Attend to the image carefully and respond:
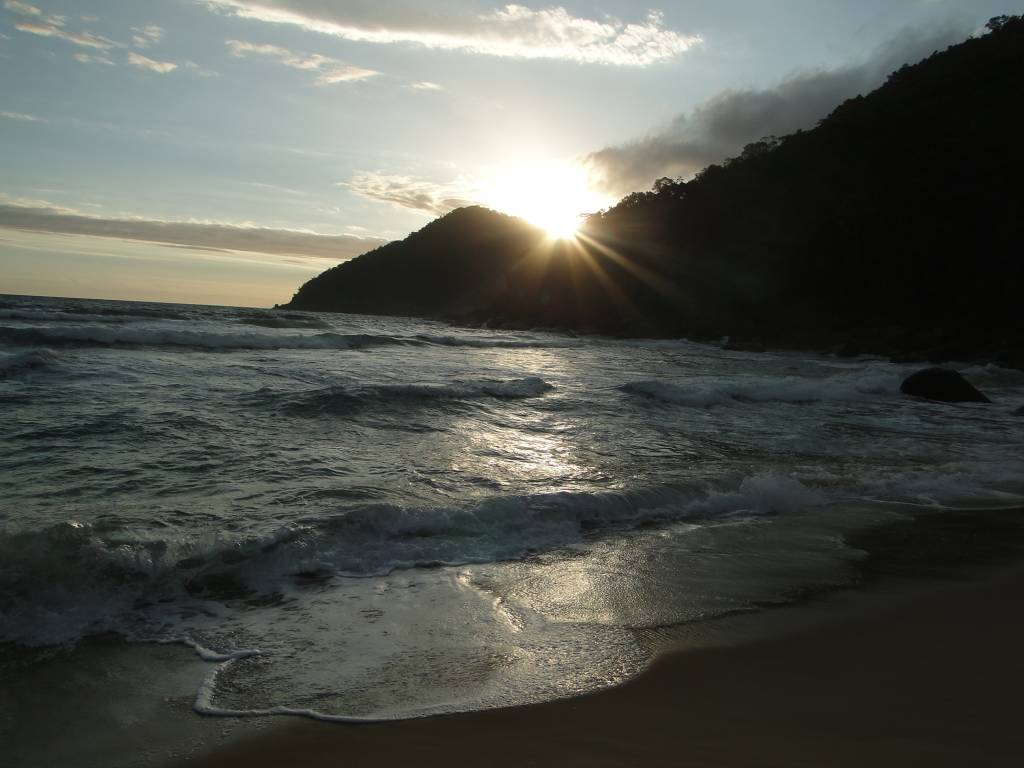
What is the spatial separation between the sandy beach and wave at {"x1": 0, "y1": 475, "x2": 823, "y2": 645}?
63.4 inches

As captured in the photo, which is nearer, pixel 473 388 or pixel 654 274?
pixel 473 388

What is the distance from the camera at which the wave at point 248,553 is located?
12.2 feet

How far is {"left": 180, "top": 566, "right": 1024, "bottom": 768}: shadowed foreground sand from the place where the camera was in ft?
8.13

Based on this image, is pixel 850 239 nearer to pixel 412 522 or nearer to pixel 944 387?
pixel 944 387

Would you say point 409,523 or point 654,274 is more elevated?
point 654,274

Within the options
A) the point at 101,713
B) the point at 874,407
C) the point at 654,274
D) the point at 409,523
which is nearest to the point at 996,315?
the point at 654,274

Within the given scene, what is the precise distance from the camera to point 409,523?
204 inches

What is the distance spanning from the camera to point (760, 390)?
15.4 meters

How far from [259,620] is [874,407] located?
13837 mm

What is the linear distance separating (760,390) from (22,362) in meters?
14.3

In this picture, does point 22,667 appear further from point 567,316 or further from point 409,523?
point 567,316

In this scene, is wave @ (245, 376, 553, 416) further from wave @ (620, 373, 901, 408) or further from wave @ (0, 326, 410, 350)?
→ wave @ (0, 326, 410, 350)

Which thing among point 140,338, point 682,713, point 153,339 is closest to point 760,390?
point 682,713

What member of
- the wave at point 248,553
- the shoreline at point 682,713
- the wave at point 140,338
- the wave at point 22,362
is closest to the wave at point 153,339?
the wave at point 140,338
